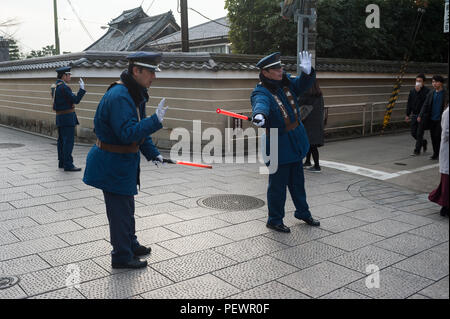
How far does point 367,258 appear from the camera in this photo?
13.8 feet

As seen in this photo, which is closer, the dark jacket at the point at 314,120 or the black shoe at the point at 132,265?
the black shoe at the point at 132,265

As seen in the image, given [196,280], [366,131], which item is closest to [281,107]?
[196,280]

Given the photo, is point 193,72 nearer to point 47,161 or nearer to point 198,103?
point 198,103

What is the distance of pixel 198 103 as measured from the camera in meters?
10.5

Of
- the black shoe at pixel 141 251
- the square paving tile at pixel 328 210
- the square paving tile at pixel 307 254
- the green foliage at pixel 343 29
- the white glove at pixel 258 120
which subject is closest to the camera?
the square paving tile at pixel 307 254

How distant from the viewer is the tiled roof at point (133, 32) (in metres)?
31.7

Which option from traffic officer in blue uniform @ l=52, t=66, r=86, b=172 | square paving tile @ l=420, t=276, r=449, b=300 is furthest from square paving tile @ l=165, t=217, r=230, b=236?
traffic officer in blue uniform @ l=52, t=66, r=86, b=172

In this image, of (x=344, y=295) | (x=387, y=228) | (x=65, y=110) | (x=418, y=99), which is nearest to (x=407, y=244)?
(x=387, y=228)

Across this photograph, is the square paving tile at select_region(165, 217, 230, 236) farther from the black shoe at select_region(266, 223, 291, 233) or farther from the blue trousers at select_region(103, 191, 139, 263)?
the blue trousers at select_region(103, 191, 139, 263)

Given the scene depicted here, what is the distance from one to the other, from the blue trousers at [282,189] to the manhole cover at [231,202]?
98cm

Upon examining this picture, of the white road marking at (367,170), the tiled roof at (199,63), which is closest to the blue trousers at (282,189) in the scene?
the white road marking at (367,170)

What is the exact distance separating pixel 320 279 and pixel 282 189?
4.82 ft

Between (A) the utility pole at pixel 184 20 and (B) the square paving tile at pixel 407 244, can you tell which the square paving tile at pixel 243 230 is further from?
(A) the utility pole at pixel 184 20

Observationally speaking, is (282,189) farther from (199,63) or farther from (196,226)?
(199,63)
